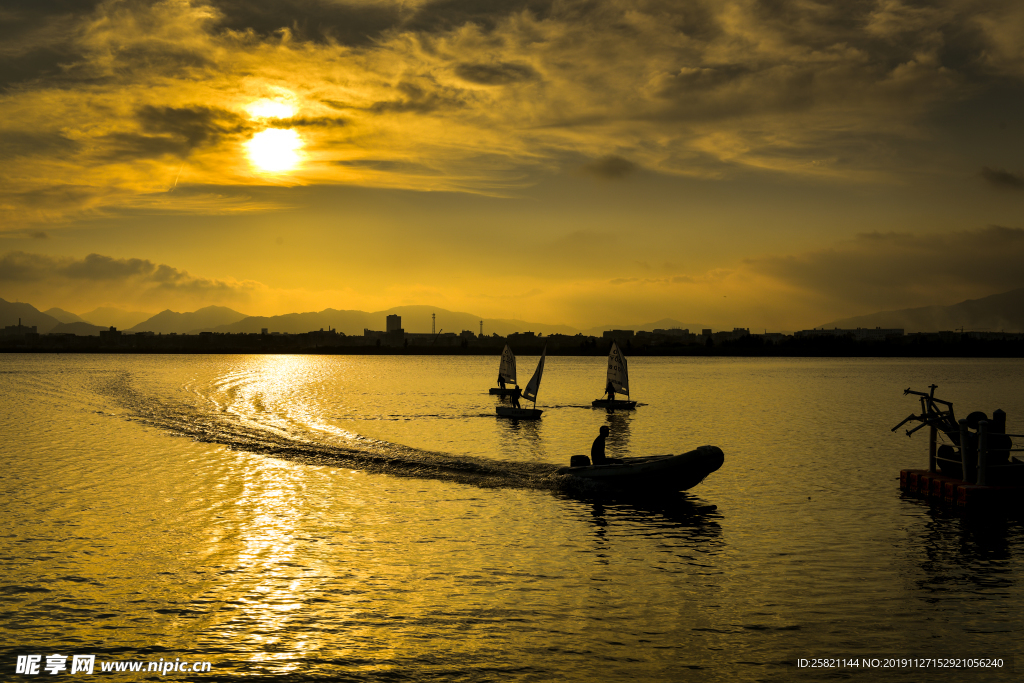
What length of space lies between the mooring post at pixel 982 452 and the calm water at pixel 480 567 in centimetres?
191

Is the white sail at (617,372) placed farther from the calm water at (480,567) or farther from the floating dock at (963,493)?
the floating dock at (963,493)

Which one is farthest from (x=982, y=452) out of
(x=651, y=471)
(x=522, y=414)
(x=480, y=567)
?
(x=522, y=414)

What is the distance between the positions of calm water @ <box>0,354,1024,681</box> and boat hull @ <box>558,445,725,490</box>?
882 millimetres

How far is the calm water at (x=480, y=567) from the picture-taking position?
1694 centimetres

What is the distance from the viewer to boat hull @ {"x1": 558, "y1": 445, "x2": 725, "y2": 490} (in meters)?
33.8

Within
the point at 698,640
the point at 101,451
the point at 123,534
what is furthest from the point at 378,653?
the point at 101,451

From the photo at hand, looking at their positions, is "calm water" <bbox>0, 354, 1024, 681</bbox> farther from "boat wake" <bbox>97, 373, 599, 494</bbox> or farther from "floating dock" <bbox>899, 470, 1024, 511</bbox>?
"floating dock" <bbox>899, 470, 1024, 511</bbox>

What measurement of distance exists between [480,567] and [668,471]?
13.0 meters

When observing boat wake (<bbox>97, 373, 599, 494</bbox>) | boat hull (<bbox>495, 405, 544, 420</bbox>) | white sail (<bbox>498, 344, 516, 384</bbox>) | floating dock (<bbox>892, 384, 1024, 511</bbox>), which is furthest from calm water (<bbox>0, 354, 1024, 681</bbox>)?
white sail (<bbox>498, 344, 516, 384</bbox>)

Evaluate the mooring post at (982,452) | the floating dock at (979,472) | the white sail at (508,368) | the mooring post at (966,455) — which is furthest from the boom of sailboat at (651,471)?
the white sail at (508,368)

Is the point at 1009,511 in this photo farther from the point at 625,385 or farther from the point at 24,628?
the point at 625,385

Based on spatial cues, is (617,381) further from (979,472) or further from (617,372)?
(979,472)

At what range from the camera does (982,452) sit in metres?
30.6

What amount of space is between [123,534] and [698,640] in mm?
21014
